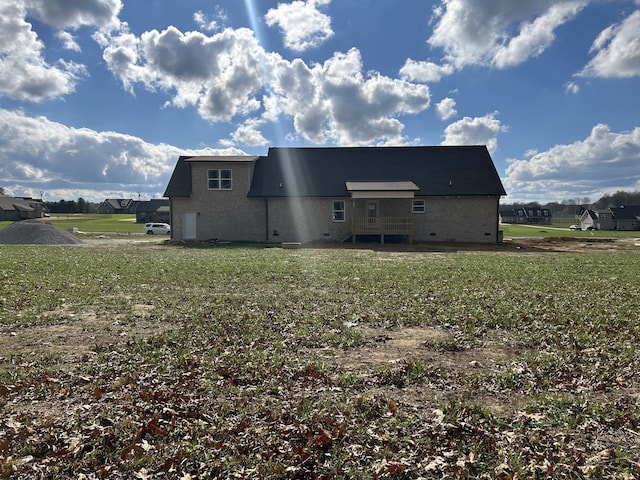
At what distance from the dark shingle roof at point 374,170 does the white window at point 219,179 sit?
5.67 feet

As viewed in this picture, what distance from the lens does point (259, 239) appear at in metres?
27.3

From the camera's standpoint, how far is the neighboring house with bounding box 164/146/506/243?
87.7 feet

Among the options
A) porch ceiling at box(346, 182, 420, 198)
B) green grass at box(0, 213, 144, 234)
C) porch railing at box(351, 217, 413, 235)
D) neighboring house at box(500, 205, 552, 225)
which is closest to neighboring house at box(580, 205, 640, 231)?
neighboring house at box(500, 205, 552, 225)

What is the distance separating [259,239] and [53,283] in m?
17.5

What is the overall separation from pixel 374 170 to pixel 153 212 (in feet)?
209

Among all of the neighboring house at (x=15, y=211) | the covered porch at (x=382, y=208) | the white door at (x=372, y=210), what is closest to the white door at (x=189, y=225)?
the covered porch at (x=382, y=208)

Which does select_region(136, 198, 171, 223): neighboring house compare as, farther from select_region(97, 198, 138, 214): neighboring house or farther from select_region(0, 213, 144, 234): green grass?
select_region(97, 198, 138, 214): neighboring house

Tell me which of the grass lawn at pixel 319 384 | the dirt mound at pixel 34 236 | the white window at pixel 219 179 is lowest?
the grass lawn at pixel 319 384

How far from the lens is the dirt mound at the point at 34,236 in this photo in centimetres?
2495

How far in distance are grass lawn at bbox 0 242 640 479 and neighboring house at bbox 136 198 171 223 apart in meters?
69.6

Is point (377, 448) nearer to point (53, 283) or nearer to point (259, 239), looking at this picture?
point (53, 283)

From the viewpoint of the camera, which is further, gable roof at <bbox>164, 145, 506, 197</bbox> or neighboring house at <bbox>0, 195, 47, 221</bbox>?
neighboring house at <bbox>0, 195, 47, 221</bbox>

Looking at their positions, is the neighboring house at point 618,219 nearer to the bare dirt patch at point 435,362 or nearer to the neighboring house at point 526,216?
the neighboring house at point 526,216

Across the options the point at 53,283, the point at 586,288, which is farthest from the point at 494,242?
the point at 53,283
